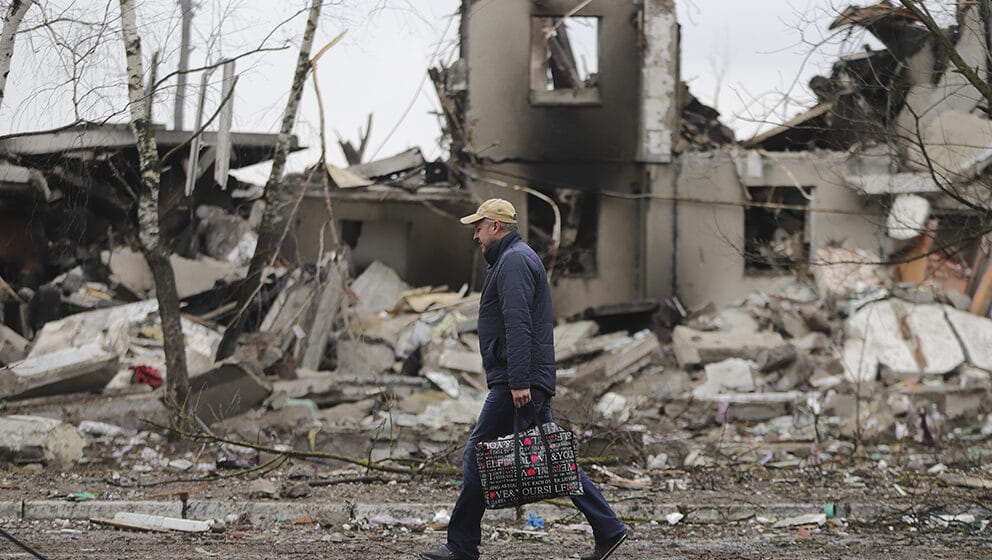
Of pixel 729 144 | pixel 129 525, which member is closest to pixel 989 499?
pixel 129 525

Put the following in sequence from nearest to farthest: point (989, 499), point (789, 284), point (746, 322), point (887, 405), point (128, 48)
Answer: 1. point (989, 499)
2. point (128, 48)
3. point (887, 405)
4. point (746, 322)
5. point (789, 284)

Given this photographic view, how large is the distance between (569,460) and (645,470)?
4084mm

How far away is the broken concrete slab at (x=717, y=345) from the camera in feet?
54.9

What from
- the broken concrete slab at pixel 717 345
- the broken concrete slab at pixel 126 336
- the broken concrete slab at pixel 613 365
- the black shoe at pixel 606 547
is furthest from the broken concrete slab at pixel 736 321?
the black shoe at pixel 606 547

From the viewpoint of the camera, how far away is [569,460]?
541 cm

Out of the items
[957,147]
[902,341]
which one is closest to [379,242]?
[902,341]

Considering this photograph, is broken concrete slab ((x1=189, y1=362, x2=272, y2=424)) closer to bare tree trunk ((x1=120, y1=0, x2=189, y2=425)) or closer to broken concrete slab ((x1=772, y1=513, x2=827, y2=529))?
bare tree trunk ((x1=120, y1=0, x2=189, y2=425))

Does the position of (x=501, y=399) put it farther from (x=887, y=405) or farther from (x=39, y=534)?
(x=887, y=405)

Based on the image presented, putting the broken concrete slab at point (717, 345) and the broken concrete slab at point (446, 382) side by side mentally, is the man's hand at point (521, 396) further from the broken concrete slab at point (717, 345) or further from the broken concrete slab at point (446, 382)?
the broken concrete slab at point (717, 345)

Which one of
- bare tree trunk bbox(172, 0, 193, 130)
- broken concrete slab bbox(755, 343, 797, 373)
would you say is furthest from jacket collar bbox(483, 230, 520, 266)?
broken concrete slab bbox(755, 343, 797, 373)

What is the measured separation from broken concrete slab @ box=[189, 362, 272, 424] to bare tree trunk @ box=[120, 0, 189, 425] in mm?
332

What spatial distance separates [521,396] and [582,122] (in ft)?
50.6

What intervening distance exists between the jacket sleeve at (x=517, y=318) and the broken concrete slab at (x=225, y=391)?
6039mm

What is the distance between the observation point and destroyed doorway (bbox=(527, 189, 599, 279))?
2075 cm
